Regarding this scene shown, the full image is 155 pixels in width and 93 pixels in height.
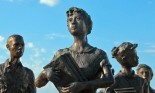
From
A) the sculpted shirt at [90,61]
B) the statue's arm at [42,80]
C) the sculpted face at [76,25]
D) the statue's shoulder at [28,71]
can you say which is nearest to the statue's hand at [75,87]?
the sculpted shirt at [90,61]

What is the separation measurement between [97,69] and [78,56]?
12.2 inches

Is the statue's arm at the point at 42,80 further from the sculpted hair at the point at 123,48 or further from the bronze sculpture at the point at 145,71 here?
the bronze sculpture at the point at 145,71

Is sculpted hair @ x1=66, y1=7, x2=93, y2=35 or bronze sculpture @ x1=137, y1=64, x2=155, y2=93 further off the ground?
sculpted hair @ x1=66, y1=7, x2=93, y2=35

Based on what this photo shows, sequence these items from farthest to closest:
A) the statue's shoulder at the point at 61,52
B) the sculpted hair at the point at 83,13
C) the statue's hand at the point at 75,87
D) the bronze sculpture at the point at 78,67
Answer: the sculpted hair at the point at 83,13 < the statue's shoulder at the point at 61,52 < the bronze sculpture at the point at 78,67 < the statue's hand at the point at 75,87

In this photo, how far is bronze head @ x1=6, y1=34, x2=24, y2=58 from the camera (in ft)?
19.3

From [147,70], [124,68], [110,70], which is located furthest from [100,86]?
[147,70]

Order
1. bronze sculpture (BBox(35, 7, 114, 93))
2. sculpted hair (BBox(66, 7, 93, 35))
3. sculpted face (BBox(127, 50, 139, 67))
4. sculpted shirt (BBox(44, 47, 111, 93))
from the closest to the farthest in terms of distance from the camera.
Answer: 1. bronze sculpture (BBox(35, 7, 114, 93))
2. sculpted shirt (BBox(44, 47, 111, 93))
3. sculpted hair (BBox(66, 7, 93, 35))
4. sculpted face (BBox(127, 50, 139, 67))

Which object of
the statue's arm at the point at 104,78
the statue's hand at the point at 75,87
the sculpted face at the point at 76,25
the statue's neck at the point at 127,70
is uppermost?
the sculpted face at the point at 76,25

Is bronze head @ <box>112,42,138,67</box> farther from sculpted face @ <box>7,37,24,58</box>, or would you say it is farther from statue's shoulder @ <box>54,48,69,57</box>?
sculpted face @ <box>7,37,24,58</box>

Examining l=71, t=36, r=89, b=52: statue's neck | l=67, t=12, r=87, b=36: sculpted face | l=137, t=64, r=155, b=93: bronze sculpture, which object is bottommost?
l=137, t=64, r=155, b=93: bronze sculpture

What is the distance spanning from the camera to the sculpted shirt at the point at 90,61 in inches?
217

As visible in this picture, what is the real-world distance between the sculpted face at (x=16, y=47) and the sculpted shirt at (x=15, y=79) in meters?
0.19

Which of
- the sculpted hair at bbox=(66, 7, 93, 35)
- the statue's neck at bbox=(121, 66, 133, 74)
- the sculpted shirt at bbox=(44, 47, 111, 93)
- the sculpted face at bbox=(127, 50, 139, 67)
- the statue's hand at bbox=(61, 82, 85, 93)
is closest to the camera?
the statue's hand at bbox=(61, 82, 85, 93)

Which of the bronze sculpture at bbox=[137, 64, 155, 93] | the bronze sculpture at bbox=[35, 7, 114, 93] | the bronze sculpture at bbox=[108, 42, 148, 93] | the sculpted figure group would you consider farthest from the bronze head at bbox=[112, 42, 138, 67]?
the bronze sculpture at bbox=[137, 64, 155, 93]
